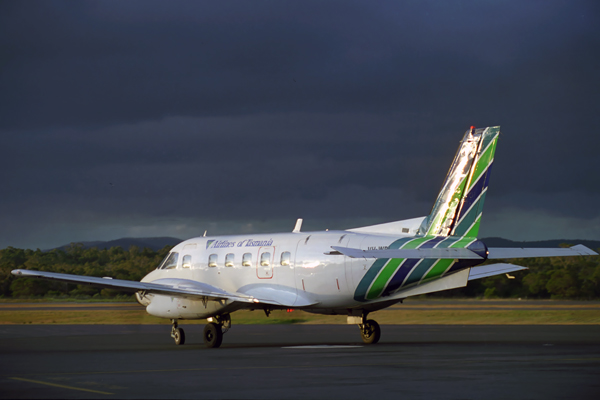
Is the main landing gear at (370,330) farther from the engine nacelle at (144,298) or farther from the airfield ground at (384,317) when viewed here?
the airfield ground at (384,317)

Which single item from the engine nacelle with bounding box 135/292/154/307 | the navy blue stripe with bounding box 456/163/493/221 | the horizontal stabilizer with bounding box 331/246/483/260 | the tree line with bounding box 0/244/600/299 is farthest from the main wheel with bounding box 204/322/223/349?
the tree line with bounding box 0/244/600/299

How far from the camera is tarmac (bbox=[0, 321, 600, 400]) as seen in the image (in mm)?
13969

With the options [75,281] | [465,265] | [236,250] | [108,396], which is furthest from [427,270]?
[108,396]

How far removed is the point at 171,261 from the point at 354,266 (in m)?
9.52

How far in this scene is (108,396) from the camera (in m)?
13.4

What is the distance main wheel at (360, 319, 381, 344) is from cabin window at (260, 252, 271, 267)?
405 centimetres

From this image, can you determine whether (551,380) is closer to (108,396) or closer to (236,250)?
(108,396)

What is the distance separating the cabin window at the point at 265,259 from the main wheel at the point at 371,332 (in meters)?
4.05

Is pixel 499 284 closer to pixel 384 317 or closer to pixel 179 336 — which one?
pixel 384 317

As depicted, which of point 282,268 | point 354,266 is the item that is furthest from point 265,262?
point 354,266

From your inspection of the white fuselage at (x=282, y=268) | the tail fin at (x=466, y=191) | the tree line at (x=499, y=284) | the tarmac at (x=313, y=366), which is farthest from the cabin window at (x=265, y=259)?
the tree line at (x=499, y=284)

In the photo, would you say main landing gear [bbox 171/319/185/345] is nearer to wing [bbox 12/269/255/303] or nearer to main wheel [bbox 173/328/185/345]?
main wheel [bbox 173/328/185/345]

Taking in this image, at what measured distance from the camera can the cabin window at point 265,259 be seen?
92.1 ft

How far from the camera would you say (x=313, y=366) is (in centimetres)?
1878
